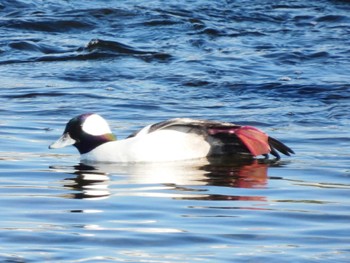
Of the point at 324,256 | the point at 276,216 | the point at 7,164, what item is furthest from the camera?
the point at 7,164

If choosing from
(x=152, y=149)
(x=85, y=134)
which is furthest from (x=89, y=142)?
(x=152, y=149)

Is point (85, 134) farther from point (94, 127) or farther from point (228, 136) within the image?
point (228, 136)

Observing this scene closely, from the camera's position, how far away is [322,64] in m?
16.1

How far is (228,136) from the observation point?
35.1 feet

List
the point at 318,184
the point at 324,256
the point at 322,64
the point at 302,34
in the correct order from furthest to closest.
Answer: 1. the point at 302,34
2. the point at 322,64
3. the point at 318,184
4. the point at 324,256

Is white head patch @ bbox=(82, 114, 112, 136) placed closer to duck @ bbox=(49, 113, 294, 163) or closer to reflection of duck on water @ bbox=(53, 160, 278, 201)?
duck @ bbox=(49, 113, 294, 163)

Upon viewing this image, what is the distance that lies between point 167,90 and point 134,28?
467 cm

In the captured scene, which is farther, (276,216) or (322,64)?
(322,64)

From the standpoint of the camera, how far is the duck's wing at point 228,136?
1044cm

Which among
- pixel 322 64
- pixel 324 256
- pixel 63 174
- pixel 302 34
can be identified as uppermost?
pixel 302 34

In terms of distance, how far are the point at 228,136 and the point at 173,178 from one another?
1.40m

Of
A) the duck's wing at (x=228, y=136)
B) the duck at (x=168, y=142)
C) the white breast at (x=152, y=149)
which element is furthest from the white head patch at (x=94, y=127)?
the duck's wing at (x=228, y=136)

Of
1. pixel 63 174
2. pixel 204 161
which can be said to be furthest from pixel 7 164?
pixel 204 161

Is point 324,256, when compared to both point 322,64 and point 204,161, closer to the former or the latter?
point 204,161
